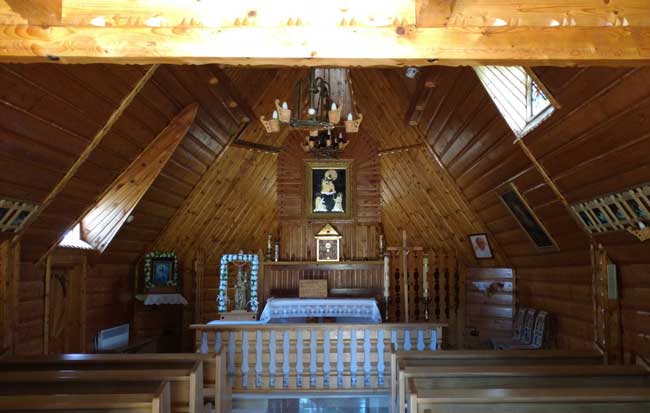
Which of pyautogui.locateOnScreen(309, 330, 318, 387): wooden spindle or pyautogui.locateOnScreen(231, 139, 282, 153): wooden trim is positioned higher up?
pyautogui.locateOnScreen(231, 139, 282, 153): wooden trim

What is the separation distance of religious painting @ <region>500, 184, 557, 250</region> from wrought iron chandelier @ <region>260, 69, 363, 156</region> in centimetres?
225

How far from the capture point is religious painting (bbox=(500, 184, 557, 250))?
7.47 m

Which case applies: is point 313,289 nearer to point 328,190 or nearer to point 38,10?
point 328,190

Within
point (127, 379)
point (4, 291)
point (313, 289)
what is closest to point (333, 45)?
point (127, 379)

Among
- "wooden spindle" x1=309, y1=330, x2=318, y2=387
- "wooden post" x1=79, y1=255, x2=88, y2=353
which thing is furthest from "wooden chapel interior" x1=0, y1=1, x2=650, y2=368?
"wooden spindle" x1=309, y1=330, x2=318, y2=387

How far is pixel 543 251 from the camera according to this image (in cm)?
815

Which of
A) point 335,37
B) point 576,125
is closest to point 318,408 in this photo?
point 576,125

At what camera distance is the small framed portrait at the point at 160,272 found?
10.4m

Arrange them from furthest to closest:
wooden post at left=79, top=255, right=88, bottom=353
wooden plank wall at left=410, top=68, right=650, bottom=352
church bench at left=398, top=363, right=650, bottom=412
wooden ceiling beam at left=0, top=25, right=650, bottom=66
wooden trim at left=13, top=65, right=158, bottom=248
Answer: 1. wooden post at left=79, top=255, right=88, bottom=353
2. wooden trim at left=13, top=65, right=158, bottom=248
3. wooden plank wall at left=410, top=68, right=650, bottom=352
4. church bench at left=398, top=363, right=650, bottom=412
5. wooden ceiling beam at left=0, top=25, right=650, bottom=66

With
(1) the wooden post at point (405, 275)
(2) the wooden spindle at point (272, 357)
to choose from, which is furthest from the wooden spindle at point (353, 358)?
(1) the wooden post at point (405, 275)

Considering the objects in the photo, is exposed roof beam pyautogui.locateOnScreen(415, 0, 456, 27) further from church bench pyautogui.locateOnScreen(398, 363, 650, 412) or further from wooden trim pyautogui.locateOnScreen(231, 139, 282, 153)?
wooden trim pyautogui.locateOnScreen(231, 139, 282, 153)

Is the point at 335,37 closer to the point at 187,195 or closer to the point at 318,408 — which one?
the point at 318,408

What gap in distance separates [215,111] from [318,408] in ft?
14.2

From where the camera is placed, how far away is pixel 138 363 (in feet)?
16.9
